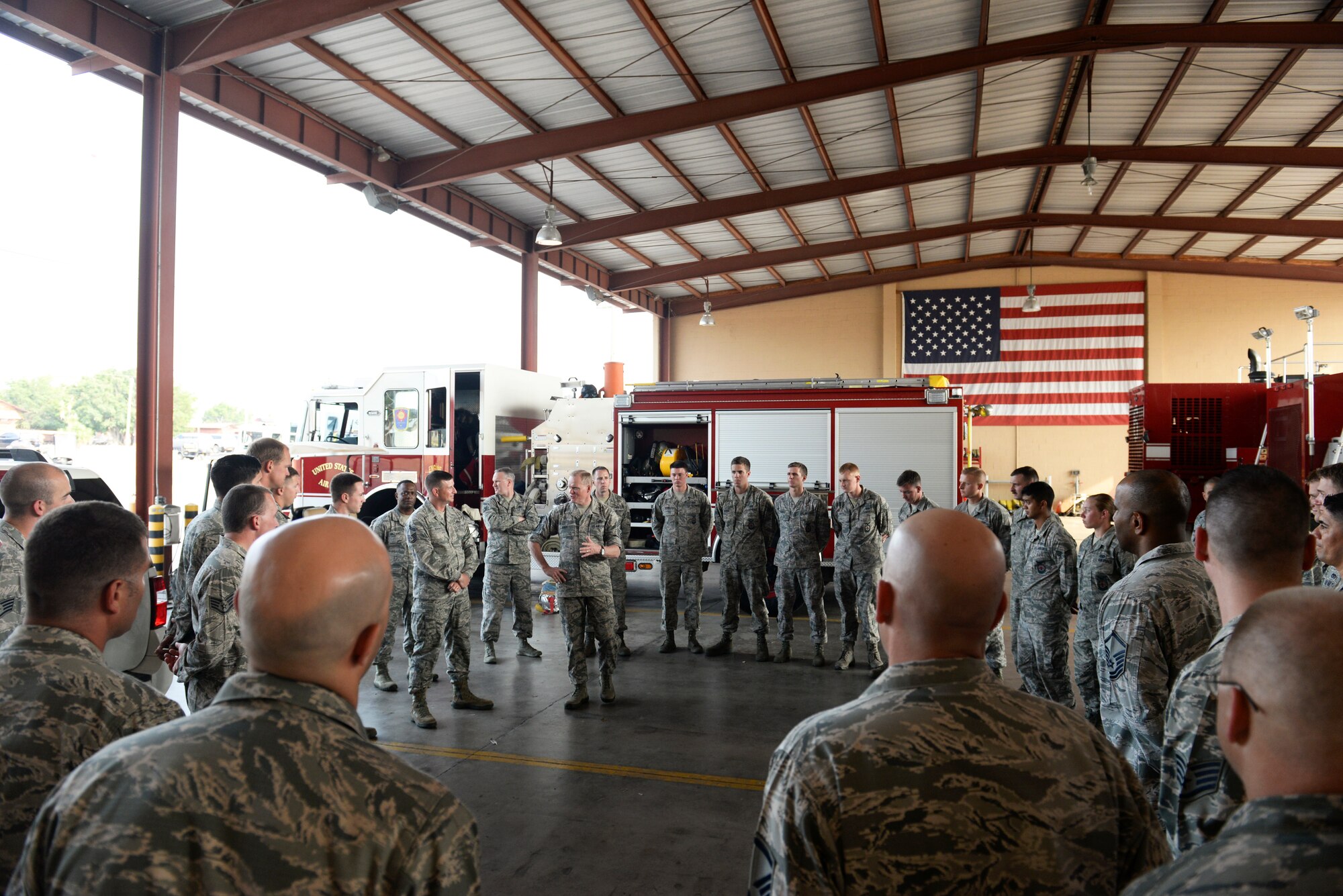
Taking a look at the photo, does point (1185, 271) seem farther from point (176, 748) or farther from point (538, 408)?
point (176, 748)

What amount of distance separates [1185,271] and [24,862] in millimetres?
25908

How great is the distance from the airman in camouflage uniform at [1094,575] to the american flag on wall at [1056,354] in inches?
655

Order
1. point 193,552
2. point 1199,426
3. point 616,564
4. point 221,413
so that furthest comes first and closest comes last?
point 221,413 < point 1199,426 < point 616,564 < point 193,552

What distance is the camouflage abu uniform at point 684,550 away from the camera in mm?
8836

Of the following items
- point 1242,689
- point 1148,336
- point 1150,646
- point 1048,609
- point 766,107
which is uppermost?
point 766,107

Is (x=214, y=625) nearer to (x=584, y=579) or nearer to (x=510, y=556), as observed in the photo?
(x=584, y=579)

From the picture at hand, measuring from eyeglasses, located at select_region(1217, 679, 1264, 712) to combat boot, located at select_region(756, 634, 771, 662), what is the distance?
7345 millimetres

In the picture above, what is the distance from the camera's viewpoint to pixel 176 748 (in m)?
1.24

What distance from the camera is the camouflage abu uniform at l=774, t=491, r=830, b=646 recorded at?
8.45 m

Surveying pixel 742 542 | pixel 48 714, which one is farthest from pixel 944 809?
pixel 742 542

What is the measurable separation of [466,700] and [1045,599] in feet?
14.7

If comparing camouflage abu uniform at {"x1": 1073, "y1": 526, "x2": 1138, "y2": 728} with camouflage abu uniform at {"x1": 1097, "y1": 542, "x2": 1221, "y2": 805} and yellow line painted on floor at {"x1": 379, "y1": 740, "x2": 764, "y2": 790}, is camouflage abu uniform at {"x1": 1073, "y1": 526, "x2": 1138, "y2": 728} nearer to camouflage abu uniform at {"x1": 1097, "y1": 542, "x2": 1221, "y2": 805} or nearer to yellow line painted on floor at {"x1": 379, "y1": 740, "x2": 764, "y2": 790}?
yellow line painted on floor at {"x1": 379, "y1": 740, "x2": 764, "y2": 790}

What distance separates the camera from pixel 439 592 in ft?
22.1

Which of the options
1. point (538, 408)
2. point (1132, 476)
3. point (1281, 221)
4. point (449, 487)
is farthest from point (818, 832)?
point (1281, 221)
